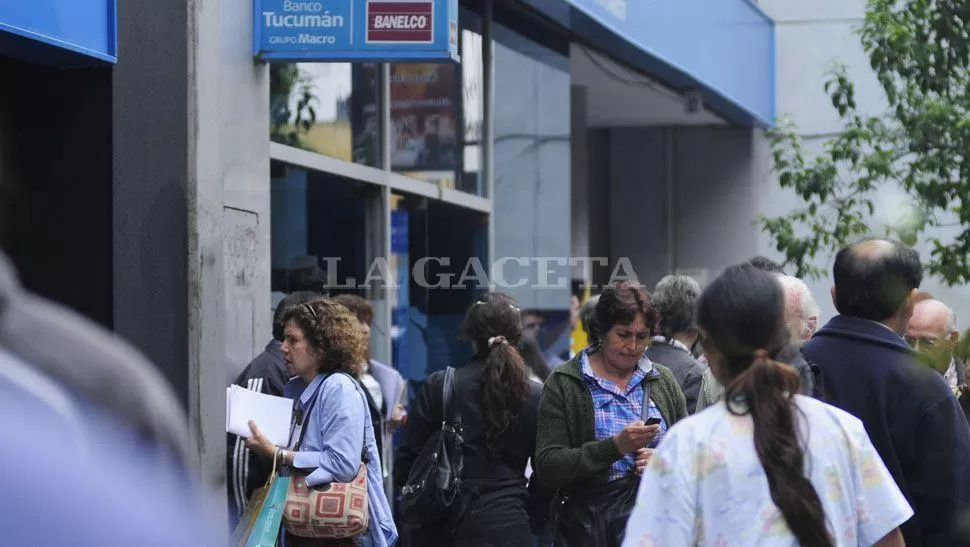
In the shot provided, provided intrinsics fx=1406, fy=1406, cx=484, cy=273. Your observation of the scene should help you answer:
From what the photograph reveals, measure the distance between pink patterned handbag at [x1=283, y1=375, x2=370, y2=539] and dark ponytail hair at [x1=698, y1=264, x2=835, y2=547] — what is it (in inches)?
108

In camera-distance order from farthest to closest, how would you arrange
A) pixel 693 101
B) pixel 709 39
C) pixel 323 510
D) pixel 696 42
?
pixel 693 101
pixel 709 39
pixel 696 42
pixel 323 510

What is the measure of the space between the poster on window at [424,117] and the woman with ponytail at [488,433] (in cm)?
372

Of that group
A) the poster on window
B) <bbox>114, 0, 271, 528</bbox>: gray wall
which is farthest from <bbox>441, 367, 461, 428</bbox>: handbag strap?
the poster on window

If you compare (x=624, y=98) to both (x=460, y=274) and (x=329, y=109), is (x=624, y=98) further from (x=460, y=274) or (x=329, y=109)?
(x=329, y=109)

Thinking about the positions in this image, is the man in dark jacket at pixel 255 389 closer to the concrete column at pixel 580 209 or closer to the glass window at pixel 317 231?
the glass window at pixel 317 231

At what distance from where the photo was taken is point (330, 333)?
565 centimetres

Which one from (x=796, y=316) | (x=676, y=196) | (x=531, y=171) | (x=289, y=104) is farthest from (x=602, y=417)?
(x=676, y=196)

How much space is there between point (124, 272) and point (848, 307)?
352cm

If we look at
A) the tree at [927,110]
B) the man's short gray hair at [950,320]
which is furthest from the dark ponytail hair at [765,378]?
the tree at [927,110]

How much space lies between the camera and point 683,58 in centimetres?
1266

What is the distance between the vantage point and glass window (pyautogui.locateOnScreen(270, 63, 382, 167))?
7.77 meters

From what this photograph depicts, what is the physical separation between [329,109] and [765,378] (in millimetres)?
5962

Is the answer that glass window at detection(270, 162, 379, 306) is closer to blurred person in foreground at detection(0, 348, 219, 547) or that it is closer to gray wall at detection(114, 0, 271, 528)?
gray wall at detection(114, 0, 271, 528)

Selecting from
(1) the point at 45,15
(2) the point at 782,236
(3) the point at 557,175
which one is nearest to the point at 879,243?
(1) the point at 45,15
